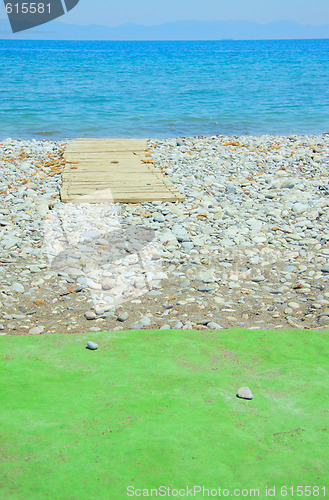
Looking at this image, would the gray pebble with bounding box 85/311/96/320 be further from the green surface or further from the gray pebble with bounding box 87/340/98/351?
the gray pebble with bounding box 87/340/98/351

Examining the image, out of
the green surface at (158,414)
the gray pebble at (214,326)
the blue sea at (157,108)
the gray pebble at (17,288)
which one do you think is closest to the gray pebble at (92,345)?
the green surface at (158,414)

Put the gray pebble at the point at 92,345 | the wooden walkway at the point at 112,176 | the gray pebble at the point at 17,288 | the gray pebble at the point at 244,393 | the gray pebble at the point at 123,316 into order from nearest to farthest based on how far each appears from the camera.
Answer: the gray pebble at the point at 244,393 < the gray pebble at the point at 92,345 < the gray pebble at the point at 123,316 < the gray pebble at the point at 17,288 < the wooden walkway at the point at 112,176

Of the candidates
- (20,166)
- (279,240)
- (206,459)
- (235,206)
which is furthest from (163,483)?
(20,166)

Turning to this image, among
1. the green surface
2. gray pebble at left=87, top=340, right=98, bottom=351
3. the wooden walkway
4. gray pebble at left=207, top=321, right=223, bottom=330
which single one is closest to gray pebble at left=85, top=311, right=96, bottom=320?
the green surface

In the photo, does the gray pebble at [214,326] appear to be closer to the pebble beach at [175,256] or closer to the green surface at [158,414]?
the pebble beach at [175,256]

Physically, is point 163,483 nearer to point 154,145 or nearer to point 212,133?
point 154,145

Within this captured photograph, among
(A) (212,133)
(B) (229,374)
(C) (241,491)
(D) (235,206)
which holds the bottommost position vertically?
(A) (212,133)

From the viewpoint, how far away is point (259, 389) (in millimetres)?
3090

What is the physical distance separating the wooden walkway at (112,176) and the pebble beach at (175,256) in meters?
0.25

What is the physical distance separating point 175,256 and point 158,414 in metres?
3.10

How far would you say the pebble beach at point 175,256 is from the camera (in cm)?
451

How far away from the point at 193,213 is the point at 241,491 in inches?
198

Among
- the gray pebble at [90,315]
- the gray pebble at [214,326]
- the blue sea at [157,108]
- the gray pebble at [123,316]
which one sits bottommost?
the blue sea at [157,108]

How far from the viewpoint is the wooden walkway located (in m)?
7.43
